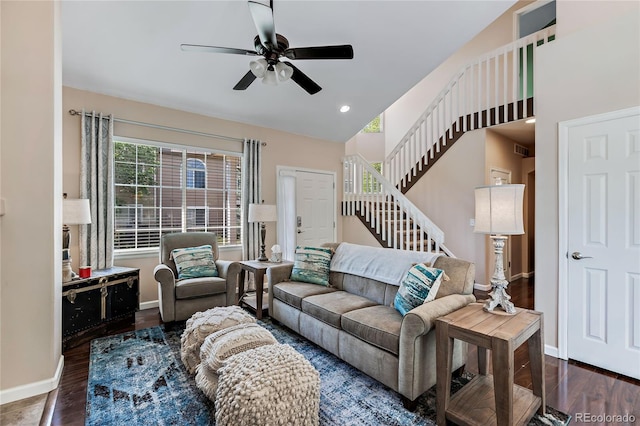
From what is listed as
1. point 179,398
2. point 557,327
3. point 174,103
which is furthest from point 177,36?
point 557,327

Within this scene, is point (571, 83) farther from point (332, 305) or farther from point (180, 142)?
point (180, 142)

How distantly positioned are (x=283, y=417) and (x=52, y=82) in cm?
272

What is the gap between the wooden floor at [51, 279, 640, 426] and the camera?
1.93 metres

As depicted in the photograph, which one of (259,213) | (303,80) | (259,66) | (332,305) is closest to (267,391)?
(332,305)

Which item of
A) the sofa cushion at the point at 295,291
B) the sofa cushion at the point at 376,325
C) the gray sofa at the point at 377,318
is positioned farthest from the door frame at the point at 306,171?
the sofa cushion at the point at 376,325

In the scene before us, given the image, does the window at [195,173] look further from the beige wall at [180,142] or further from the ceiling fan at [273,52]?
the ceiling fan at [273,52]

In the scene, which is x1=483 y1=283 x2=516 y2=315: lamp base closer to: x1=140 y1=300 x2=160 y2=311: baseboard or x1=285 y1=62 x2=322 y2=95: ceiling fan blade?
→ x1=285 y1=62 x2=322 y2=95: ceiling fan blade

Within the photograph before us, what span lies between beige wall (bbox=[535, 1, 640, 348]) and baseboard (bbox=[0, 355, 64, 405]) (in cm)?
408

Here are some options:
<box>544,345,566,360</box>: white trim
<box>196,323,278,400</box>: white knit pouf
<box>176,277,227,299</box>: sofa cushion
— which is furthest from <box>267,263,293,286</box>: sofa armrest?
<box>544,345,566,360</box>: white trim

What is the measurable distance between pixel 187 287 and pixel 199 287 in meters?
0.13

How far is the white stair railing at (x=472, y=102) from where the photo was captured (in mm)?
4418

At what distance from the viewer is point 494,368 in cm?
157

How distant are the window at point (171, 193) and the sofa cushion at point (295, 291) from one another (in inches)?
71.0

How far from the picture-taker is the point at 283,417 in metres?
1.53
